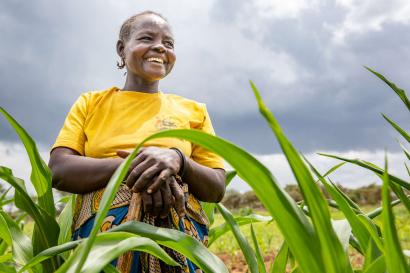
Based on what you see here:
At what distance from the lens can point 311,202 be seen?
2.01ft

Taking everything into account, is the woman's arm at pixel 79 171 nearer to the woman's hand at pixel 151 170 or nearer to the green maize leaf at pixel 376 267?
the woman's hand at pixel 151 170

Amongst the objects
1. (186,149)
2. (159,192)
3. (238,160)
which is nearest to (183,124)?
(186,149)

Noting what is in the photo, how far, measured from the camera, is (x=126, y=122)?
144 centimetres

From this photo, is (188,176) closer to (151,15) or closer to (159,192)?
(159,192)

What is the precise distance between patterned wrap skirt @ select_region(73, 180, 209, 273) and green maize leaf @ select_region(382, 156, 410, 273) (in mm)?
628

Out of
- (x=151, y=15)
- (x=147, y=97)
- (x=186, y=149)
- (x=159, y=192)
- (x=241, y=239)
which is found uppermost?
(x=151, y=15)

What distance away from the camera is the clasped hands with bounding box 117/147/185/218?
3.73 ft

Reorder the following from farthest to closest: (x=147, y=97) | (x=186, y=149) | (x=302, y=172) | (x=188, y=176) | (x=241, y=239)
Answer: (x=147, y=97) → (x=186, y=149) → (x=188, y=176) → (x=241, y=239) → (x=302, y=172)

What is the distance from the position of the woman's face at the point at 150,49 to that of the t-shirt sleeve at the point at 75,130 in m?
0.20

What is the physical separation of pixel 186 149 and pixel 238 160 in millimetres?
802

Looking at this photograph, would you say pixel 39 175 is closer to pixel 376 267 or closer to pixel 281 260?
pixel 281 260

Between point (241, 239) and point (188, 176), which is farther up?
point (188, 176)

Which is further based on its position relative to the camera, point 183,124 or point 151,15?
point 151,15

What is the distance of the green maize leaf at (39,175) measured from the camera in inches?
43.8
